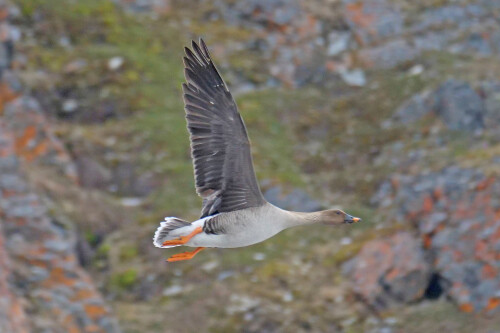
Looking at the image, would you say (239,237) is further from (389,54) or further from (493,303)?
(389,54)

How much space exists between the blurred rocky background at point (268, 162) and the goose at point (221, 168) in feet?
12.1

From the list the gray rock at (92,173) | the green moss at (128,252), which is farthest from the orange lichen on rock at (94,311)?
the gray rock at (92,173)

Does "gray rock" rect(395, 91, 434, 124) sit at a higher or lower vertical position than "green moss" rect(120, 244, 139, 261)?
higher

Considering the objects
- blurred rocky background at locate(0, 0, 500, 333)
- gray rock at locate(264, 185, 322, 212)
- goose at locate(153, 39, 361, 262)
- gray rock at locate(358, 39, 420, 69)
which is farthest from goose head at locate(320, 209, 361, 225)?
gray rock at locate(358, 39, 420, 69)

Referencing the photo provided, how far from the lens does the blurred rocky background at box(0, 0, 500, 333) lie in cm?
1306

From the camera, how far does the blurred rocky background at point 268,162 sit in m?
13.1

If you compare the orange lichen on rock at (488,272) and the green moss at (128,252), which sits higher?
the green moss at (128,252)

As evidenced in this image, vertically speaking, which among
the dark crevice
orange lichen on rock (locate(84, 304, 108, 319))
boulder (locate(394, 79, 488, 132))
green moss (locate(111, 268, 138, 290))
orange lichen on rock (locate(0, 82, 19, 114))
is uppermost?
orange lichen on rock (locate(0, 82, 19, 114))

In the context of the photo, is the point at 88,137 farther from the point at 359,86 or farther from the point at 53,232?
the point at 359,86

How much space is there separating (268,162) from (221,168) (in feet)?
21.4

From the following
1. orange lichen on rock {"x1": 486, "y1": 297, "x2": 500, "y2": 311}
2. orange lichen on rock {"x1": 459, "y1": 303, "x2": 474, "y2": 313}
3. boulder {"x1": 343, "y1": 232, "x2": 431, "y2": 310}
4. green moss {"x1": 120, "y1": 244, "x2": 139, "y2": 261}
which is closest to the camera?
orange lichen on rock {"x1": 486, "y1": 297, "x2": 500, "y2": 311}

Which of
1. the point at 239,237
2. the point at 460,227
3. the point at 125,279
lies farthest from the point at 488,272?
the point at 239,237

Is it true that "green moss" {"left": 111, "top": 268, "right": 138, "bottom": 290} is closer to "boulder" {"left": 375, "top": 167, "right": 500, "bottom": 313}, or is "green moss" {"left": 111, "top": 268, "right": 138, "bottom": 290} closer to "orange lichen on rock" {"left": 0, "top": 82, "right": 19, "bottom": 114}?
"orange lichen on rock" {"left": 0, "top": 82, "right": 19, "bottom": 114}

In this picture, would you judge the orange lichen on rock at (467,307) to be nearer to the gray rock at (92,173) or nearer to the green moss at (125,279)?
the green moss at (125,279)
